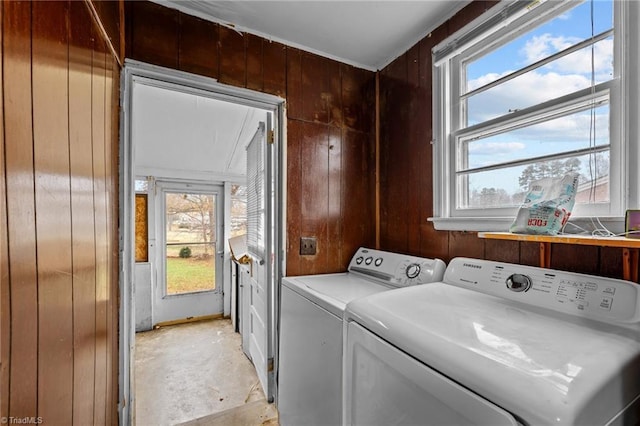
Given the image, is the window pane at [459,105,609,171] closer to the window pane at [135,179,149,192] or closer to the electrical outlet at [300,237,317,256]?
the electrical outlet at [300,237,317,256]

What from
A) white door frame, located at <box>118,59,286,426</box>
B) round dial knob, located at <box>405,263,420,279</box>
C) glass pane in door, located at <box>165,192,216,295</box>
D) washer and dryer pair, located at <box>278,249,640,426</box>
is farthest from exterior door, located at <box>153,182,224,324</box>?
round dial knob, located at <box>405,263,420,279</box>

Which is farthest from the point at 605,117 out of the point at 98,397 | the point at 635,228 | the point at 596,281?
the point at 98,397

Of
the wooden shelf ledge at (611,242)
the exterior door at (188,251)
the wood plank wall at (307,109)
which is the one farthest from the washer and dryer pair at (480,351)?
the exterior door at (188,251)

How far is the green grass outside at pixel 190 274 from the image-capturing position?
12.1 feet

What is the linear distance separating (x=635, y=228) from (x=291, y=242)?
1476 mm

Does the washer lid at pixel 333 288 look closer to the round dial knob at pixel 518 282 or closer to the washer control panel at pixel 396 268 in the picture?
the washer control panel at pixel 396 268

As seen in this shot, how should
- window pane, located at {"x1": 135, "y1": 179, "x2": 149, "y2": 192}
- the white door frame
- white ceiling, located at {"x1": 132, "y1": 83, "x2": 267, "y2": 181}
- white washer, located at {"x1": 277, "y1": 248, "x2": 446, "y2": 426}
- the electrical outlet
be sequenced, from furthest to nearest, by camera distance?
window pane, located at {"x1": 135, "y1": 179, "x2": 149, "y2": 192}
white ceiling, located at {"x1": 132, "y1": 83, "x2": 267, "y2": 181}
the electrical outlet
the white door frame
white washer, located at {"x1": 277, "y1": 248, "x2": 446, "y2": 426}

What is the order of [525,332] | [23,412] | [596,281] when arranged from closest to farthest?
[23,412], [525,332], [596,281]

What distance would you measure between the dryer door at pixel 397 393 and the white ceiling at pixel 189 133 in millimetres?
1451

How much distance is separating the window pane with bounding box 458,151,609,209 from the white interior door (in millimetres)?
1148

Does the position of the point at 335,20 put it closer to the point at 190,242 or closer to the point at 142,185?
the point at 142,185

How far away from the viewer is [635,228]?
0.83m

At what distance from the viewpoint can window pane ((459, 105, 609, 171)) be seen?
1.05 meters

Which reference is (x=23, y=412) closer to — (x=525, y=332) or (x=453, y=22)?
(x=525, y=332)
